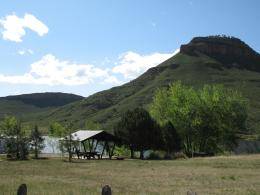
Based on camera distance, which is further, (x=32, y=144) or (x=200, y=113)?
(x=200, y=113)

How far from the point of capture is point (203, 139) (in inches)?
3059

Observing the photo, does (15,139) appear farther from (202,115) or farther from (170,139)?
(202,115)

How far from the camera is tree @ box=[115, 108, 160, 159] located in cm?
6631

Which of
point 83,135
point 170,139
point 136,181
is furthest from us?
point 170,139

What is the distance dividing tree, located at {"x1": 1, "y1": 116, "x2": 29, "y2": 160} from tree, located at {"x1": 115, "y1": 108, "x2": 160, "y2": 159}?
13.8 m

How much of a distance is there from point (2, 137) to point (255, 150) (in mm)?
46371

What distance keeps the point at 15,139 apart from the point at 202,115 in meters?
30.3

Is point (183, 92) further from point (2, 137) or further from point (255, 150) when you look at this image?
point (2, 137)

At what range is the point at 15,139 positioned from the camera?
6119 centimetres

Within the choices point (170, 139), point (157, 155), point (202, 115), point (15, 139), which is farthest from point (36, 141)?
point (202, 115)

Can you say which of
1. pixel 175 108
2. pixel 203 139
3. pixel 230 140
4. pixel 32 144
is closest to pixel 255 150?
pixel 230 140

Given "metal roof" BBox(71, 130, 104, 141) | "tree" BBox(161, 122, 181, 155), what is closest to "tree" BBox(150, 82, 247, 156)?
"tree" BBox(161, 122, 181, 155)

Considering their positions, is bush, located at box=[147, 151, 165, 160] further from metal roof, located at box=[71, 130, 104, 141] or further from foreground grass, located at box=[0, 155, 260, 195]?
foreground grass, located at box=[0, 155, 260, 195]

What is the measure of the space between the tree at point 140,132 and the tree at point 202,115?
7956mm
